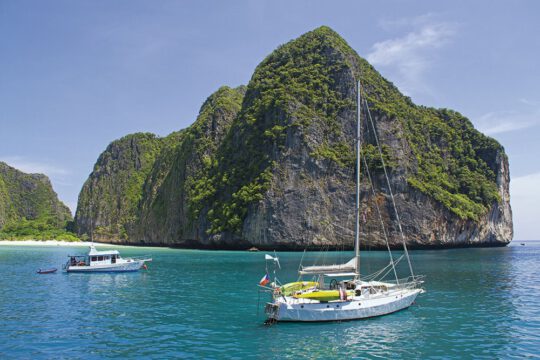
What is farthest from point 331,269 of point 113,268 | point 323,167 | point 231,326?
point 323,167

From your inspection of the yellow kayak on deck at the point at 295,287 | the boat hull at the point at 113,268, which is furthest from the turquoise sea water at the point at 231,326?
the boat hull at the point at 113,268

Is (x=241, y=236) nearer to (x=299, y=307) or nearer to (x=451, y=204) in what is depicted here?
(x=451, y=204)

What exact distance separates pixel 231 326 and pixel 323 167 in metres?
77.2

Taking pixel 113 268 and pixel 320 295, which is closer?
pixel 320 295

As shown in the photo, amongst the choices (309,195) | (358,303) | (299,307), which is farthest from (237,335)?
(309,195)

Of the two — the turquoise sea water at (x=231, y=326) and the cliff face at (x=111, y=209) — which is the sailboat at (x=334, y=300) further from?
the cliff face at (x=111, y=209)

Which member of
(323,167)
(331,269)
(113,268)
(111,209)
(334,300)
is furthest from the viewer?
(111,209)

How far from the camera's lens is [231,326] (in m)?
25.2

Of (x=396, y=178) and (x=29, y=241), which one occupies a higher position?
(x=396, y=178)

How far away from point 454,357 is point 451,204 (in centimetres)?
9402

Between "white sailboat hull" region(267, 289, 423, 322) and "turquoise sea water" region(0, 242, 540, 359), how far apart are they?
0.47 meters

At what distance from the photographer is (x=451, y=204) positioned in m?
107

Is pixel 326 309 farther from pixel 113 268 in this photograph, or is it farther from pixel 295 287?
pixel 113 268

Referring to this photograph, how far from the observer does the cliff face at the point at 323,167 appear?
9756 cm
